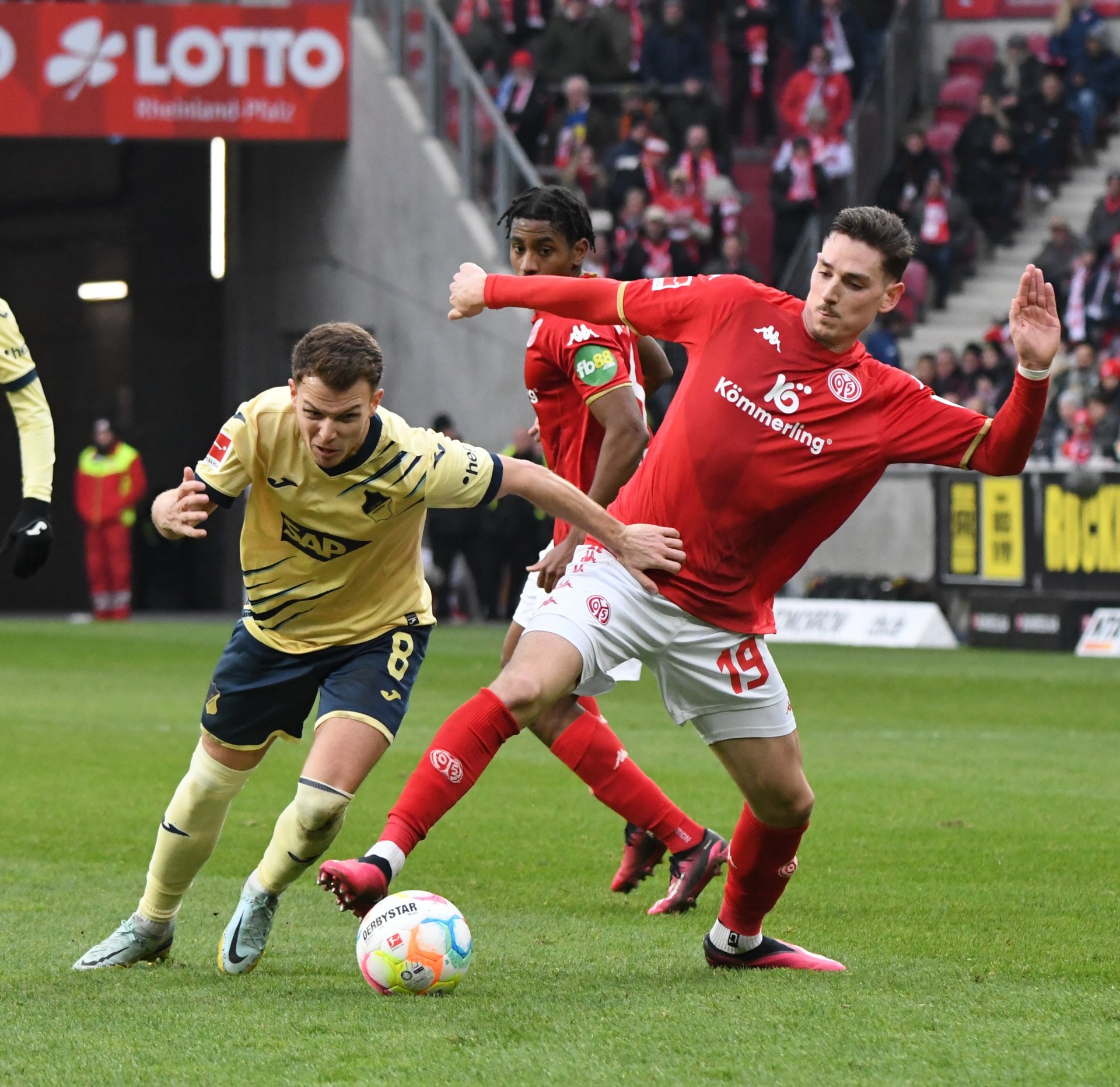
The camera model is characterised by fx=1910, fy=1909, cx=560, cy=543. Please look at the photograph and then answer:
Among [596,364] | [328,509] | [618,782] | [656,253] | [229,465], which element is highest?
[596,364]

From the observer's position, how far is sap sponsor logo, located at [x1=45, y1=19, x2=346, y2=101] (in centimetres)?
2289

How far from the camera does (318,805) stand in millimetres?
5156

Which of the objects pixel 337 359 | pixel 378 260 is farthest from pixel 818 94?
pixel 337 359

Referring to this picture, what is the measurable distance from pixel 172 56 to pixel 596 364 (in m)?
18.0

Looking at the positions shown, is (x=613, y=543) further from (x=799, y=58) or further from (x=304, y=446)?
(x=799, y=58)

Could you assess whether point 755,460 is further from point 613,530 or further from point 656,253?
point 656,253

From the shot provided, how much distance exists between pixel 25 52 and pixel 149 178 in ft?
11.1

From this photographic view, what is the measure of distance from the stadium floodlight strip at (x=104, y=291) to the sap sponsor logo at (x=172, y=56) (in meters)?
3.76

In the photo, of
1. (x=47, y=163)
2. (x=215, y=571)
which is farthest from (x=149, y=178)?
(x=215, y=571)

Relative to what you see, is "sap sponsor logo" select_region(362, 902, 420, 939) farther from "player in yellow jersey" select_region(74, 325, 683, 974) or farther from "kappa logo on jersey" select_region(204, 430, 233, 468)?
"kappa logo on jersey" select_region(204, 430, 233, 468)

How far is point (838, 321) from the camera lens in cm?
529

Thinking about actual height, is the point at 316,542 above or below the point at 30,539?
above

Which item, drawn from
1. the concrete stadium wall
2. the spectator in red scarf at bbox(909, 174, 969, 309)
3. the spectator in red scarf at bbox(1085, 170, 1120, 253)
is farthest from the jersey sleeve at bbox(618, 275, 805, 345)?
the spectator in red scarf at bbox(909, 174, 969, 309)

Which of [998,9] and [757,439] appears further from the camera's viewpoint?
[998,9]
